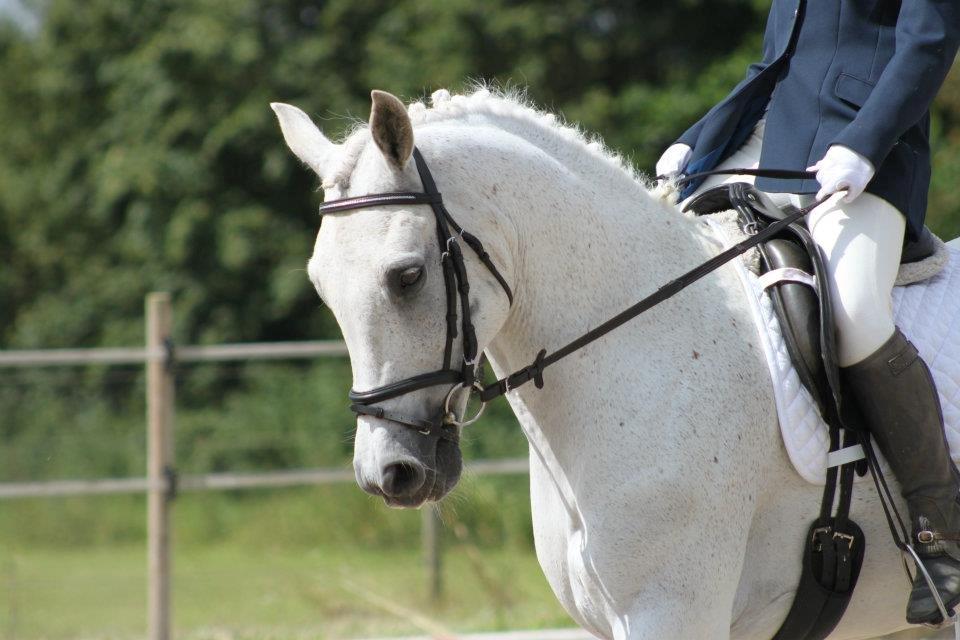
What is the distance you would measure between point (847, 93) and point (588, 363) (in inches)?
38.9

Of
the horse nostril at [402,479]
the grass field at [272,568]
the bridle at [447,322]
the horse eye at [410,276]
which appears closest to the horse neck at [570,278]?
the bridle at [447,322]

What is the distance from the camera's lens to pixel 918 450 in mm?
2750

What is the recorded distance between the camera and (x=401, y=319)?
2.40 metres

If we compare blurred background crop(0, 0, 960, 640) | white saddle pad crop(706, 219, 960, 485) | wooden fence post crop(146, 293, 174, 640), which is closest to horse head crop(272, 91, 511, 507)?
blurred background crop(0, 0, 960, 640)

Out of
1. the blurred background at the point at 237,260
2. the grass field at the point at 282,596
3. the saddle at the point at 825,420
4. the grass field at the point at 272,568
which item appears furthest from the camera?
the blurred background at the point at 237,260

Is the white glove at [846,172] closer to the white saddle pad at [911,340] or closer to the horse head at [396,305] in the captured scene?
the white saddle pad at [911,340]

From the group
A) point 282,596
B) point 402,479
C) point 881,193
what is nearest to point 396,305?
point 402,479

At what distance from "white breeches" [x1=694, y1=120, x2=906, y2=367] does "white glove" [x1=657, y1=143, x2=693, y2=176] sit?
49cm

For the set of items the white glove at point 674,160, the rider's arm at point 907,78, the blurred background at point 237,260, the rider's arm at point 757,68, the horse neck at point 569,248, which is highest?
the blurred background at point 237,260

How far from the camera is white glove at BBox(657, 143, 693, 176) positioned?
126 inches

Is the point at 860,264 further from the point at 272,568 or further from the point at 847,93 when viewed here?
the point at 272,568

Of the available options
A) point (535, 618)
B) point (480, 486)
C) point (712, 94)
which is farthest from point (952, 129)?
point (535, 618)

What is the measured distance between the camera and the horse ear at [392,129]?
7.65ft

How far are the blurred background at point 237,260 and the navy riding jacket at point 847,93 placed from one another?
1254 millimetres
